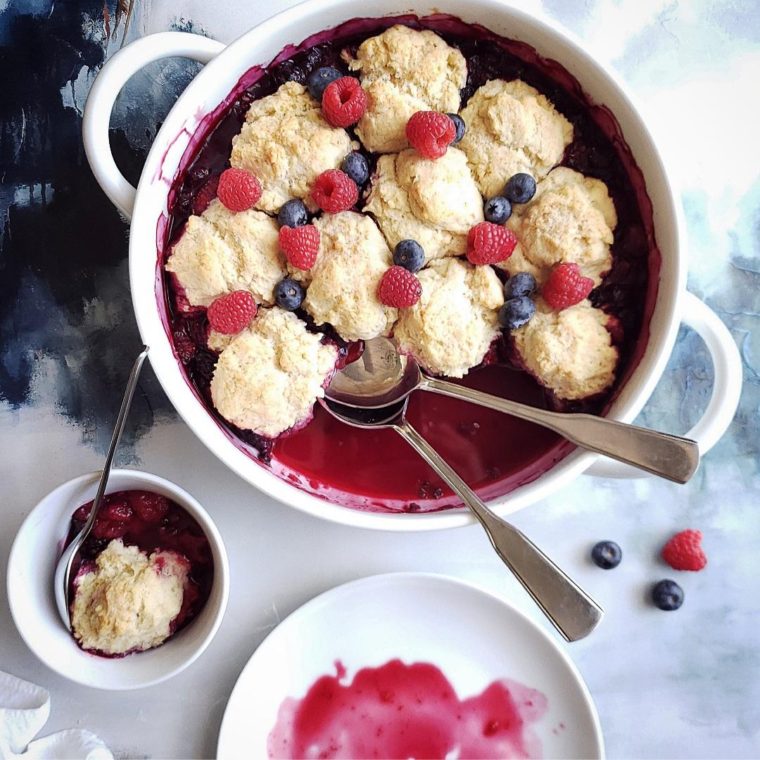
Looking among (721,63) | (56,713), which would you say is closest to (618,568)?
(721,63)

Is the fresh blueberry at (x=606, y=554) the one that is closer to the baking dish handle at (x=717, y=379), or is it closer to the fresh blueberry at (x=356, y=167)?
the baking dish handle at (x=717, y=379)

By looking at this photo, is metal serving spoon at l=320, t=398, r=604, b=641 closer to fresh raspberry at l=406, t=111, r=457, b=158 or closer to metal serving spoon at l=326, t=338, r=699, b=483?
metal serving spoon at l=326, t=338, r=699, b=483

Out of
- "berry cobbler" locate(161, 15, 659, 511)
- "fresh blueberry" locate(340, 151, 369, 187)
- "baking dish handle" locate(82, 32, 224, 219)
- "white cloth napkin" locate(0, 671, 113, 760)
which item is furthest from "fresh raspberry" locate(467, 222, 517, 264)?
"white cloth napkin" locate(0, 671, 113, 760)

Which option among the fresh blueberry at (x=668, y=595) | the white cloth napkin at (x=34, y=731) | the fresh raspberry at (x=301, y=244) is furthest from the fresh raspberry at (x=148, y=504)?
the fresh blueberry at (x=668, y=595)

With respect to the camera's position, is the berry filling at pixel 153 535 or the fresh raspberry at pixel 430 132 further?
the berry filling at pixel 153 535

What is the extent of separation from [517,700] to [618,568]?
437mm

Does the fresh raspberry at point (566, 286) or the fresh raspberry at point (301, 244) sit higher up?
the fresh raspberry at point (566, 286)

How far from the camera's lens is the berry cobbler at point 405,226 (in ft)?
5.83

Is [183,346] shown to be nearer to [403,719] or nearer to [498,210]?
[498,210]

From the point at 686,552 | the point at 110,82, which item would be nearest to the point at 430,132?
the point at 110,82

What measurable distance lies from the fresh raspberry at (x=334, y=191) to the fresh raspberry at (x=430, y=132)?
170mm

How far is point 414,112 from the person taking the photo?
5.87 feet

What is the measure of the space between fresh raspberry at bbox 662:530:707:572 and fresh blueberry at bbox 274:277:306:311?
1.16 meters

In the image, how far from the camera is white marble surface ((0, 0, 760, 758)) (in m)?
2.05
